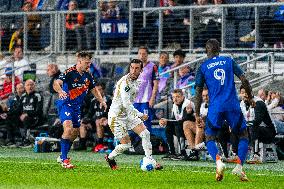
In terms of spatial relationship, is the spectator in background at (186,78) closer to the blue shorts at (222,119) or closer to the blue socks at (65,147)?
the blue socks at (65,147)

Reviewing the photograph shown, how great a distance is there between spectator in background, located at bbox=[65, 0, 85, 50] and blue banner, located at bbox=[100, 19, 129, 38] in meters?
0.95

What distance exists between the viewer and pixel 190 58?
90.1 feet

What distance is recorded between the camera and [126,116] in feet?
63.9

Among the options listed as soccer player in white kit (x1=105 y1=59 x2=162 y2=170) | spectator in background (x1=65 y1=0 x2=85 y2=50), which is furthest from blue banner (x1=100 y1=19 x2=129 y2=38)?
soccer player in white kit (x1=105 y1=59 x2=162 y2=170)

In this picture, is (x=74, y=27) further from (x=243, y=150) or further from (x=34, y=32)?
(x=243, y=150)

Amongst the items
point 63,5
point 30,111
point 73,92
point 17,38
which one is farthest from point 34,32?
point 73,92

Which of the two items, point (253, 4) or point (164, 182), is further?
point (253, 4)

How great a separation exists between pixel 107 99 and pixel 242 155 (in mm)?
10046

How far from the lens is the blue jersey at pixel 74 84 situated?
20703 mm

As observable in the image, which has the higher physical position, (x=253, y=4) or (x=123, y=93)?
(x=253, y=4)

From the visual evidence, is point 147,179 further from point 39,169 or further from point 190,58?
point 190,58

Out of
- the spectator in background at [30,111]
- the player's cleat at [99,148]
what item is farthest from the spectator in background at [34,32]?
the player's cleat at [99,148]

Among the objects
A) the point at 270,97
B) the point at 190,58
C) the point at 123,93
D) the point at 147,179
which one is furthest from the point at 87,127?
the point at 147,179

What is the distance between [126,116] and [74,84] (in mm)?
1723
